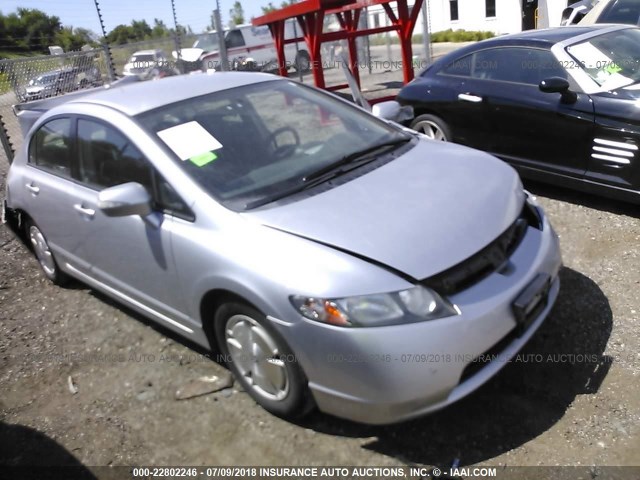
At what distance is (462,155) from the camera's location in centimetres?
338

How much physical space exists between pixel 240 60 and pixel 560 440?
17.1m

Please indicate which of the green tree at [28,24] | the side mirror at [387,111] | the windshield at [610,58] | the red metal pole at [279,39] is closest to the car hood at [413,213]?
the side mirror at [387,111]

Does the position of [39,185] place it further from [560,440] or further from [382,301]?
[560,440]

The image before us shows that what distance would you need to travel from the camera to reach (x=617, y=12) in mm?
8227

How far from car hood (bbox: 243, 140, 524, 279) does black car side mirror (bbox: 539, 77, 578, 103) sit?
176cm

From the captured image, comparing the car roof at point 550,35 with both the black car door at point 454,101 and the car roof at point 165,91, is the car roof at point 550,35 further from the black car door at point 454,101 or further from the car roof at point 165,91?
the car roof at point 165,91

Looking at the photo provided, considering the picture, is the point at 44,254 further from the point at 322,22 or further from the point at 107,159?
the point at 322,22

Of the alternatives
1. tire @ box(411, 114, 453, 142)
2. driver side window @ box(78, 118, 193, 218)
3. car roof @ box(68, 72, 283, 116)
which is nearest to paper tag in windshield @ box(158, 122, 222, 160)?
driver side window @ box(78, 118, 193, 218)

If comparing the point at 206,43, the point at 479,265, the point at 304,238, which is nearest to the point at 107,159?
the point at 304,238

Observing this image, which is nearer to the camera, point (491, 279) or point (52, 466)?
point (491, 279)

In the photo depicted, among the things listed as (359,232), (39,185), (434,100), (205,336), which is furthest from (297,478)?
(434,100)

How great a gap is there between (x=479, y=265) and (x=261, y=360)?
111 centimetres

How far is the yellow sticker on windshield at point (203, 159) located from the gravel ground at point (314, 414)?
48.5 inches

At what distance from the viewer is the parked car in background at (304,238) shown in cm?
236
